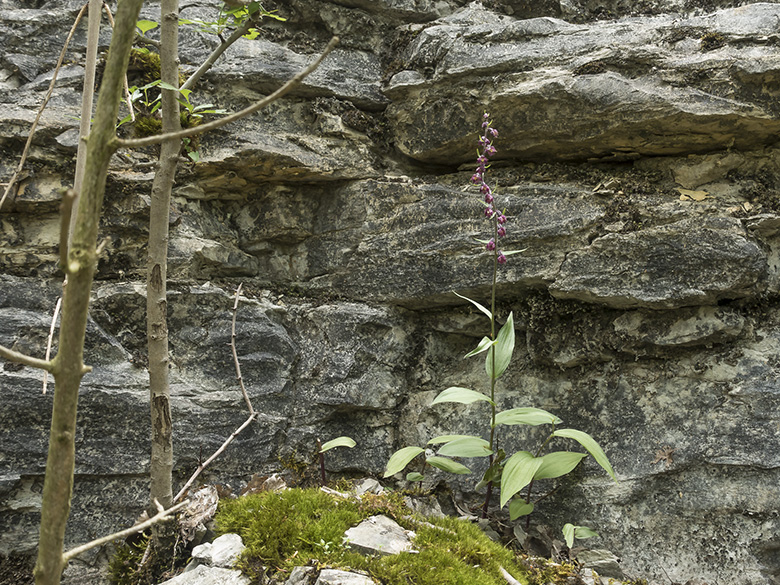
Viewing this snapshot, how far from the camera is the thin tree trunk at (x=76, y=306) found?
104 centimetres

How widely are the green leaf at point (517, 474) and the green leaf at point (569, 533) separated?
358mm

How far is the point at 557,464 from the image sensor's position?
2912 mm

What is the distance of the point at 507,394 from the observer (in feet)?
11.8

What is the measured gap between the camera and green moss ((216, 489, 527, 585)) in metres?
2.26

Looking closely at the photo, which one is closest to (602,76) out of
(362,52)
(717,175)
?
(717,175)

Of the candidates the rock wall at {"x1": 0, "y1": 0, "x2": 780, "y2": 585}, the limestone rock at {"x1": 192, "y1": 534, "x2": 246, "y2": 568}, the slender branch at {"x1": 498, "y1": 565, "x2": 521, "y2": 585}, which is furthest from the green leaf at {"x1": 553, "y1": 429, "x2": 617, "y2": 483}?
the limestone rock at {"x1": 192, "y1": 534, "x2": 246, "y2": 568}

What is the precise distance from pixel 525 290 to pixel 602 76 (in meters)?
1.37

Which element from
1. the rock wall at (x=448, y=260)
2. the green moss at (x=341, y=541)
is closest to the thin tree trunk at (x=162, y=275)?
the green moss at (x=341, y=541)

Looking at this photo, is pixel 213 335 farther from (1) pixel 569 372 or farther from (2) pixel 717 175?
(2) pixel 717 175

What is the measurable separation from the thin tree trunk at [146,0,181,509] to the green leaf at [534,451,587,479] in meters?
1.80

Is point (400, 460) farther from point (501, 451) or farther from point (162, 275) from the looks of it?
point (162, 275)

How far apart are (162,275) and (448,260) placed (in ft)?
5.83

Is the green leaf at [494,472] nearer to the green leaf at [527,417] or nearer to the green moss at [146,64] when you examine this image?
the green leaf at [527,417]

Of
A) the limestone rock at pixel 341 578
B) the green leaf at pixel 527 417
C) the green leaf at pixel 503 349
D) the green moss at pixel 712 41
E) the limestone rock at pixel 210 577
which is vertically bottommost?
the limestone rock at pixel 210 577
